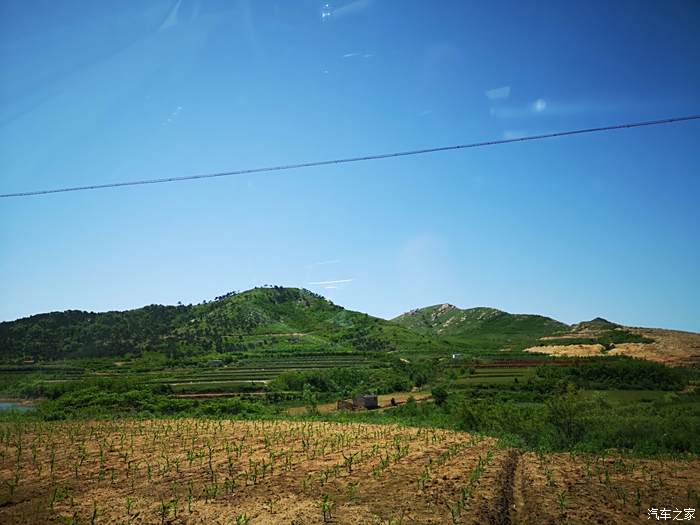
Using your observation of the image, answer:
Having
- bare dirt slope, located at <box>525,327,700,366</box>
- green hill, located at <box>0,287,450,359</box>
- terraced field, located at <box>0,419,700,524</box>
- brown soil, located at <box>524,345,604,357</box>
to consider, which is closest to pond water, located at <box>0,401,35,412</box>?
terraced field, located at <box>0,419,700,524</box>

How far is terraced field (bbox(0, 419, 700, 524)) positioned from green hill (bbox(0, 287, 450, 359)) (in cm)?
9104

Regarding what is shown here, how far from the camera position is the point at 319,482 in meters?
13.8

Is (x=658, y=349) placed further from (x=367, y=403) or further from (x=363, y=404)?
(x=363, y=404)

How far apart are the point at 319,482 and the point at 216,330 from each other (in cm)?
13443

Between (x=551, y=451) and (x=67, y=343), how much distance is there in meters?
111

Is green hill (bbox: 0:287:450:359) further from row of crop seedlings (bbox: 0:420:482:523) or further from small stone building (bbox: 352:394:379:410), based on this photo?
row of crop seedlings (bbox: 0:420:482:523)

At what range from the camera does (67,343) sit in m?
102

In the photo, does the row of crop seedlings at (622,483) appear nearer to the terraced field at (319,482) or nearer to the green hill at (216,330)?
the terraced field at (319,482)

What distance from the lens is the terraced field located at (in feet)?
35.9

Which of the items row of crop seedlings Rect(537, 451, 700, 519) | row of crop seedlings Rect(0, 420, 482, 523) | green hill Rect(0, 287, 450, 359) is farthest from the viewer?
green hill Rect(0, 287, 450, 359)

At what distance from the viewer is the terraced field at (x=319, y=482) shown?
10.9m

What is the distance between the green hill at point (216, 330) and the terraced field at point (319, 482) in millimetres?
91042

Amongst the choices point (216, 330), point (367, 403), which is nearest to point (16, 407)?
point (367, 403)

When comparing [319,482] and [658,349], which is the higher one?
[319,482]
